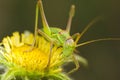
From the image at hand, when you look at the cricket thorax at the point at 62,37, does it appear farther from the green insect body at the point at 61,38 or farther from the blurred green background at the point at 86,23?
the blurred green background at the point at 86,23

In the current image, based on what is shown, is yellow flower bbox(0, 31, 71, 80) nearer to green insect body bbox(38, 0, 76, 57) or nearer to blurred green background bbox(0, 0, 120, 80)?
green insect body bbox(38, 0, 76, 57)

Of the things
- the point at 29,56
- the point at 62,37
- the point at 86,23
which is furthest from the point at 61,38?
the point at 86,23

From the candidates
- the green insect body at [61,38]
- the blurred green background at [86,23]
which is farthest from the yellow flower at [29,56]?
the blurred green background at [86,23]

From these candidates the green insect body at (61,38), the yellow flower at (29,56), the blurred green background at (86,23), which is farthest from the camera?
the blurred green background at (86,23)

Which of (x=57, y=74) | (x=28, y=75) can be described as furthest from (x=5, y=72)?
(x=57, y=74)

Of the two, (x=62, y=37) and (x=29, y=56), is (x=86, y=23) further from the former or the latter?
(x=29, y=56)
